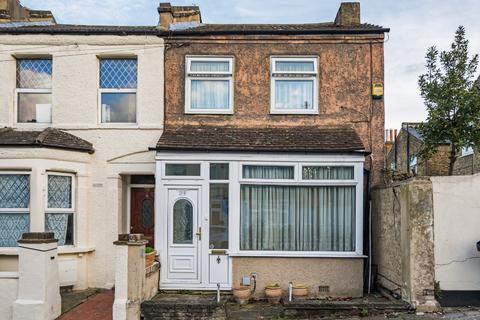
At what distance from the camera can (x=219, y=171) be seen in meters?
10.5

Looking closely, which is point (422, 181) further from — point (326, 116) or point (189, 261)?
point (189, 261)

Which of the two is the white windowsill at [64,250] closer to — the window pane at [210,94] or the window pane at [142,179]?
the window pane at [142,179]

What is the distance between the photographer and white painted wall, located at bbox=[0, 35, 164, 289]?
1150 cm

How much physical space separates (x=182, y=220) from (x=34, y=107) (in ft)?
15.6

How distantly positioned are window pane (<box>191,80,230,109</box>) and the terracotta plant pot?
4.24 meters

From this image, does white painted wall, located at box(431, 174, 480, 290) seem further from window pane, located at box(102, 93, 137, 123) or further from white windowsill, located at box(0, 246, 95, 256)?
white windowsill, located at box(0, 246, 95, 256)

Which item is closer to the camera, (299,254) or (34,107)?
(299,254)

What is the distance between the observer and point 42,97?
11.9 m

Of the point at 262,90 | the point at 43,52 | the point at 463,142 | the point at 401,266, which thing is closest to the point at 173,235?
the point at 262,90

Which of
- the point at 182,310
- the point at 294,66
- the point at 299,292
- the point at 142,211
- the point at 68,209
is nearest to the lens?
the point at 182,310

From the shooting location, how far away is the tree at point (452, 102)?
10164 millimetres

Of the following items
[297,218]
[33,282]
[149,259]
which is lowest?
[33,282]

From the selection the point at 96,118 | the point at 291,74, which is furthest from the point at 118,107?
the point at 291,74

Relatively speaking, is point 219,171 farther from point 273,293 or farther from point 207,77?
point 273,293
